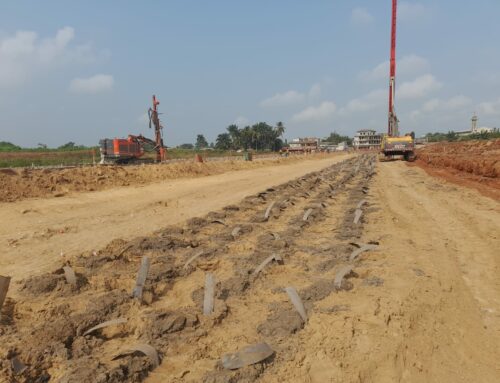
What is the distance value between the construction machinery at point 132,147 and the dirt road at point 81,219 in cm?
1324

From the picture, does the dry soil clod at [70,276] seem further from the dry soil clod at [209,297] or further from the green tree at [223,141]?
the green tree at [223,141]

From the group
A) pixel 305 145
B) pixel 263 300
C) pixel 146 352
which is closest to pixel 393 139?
pixel 263 300

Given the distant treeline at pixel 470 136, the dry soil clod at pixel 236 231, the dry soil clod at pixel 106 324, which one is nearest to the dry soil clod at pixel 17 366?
the dry soil clod at pixel 106 324

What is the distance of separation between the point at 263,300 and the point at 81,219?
6.30 metres

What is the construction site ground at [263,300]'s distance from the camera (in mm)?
2719

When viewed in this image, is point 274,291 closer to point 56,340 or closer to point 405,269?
point 405,269

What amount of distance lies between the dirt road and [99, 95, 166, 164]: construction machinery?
13237 mm

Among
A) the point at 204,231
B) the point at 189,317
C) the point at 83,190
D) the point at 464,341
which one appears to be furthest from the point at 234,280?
the point at 83,190

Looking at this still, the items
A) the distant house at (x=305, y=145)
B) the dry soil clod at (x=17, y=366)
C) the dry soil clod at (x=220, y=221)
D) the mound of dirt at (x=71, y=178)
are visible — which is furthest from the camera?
the distant house at (x=305, y=145)

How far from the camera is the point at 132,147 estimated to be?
27453mm

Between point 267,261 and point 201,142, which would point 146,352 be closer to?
point 267,261

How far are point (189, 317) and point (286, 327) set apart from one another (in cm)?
90

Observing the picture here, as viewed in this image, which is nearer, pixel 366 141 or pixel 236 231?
pixel 236 231

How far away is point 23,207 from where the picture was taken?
10062mm
